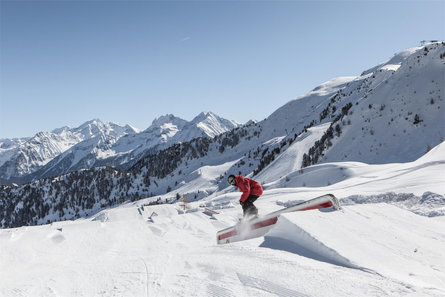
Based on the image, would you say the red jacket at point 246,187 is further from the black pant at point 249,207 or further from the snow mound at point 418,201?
the snow mound at point 418,201

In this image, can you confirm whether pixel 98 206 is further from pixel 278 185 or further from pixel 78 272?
pixel 78 272

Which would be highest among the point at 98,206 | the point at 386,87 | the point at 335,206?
the point at 386,87

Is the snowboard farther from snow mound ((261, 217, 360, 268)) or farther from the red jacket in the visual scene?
snow mound ((261, 217, 360, 268))

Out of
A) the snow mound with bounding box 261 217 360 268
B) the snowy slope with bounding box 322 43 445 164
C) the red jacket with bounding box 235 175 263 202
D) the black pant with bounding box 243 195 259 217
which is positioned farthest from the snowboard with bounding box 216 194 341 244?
the snowy slope with bounding box 322 43 445 164

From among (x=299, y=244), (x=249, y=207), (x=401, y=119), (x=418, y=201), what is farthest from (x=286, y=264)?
(x=401, y=119)

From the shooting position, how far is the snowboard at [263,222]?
7621 mm

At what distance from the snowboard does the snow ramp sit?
0.50m

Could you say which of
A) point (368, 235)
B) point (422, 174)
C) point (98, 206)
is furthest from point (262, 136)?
point (98, 206)

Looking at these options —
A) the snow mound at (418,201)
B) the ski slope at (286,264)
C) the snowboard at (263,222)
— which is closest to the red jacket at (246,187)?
the snowboard at (263,222)

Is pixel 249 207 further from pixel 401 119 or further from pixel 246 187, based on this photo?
pixel 401 119

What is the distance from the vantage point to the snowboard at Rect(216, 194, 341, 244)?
7.62m

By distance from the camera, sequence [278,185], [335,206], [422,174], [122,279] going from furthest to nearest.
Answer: [278,185], [422,174], [335,206], [122,279]

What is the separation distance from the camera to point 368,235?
19.6ft

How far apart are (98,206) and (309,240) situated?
202 metres
